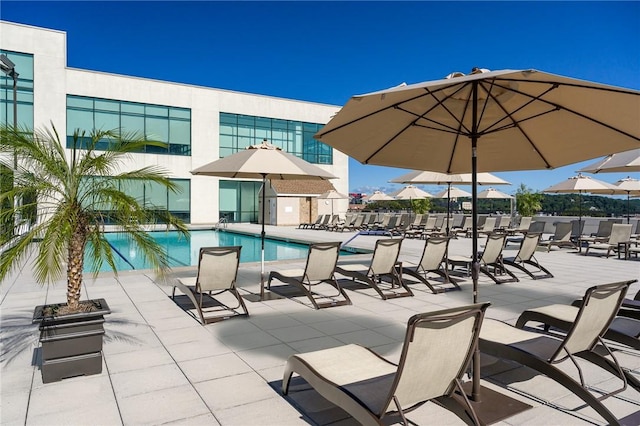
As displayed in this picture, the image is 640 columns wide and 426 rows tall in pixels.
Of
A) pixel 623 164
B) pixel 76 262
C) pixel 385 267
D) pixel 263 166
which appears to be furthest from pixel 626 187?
pixel 76 262

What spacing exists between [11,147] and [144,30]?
21869mm

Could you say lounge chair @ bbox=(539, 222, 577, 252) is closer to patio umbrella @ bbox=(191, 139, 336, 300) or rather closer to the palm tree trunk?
patio umbrella @ bbox=(191, 139, 336, 300)

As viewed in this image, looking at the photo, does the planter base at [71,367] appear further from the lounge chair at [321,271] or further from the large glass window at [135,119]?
the large glass window at [135,119]

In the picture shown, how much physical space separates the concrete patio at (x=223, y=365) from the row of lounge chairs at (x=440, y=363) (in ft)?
0.86

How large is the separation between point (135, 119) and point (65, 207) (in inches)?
1042

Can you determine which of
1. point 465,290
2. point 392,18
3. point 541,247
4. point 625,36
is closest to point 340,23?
point 392,18

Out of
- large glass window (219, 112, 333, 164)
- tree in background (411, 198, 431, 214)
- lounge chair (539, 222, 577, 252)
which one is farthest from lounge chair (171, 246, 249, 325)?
tree in background (411, 198, 431, 214)

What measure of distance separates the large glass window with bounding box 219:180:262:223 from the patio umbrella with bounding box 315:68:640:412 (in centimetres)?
2663

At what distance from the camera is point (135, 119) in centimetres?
2778

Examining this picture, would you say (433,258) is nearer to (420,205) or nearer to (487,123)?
(487,123)

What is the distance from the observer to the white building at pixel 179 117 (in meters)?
24.3

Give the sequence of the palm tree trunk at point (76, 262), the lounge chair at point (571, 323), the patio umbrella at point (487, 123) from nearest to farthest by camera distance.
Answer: the patio umbrella at point (487, 123) → the palm tree trunk at point (76, 262) → the lounge chair at point (571, 323)

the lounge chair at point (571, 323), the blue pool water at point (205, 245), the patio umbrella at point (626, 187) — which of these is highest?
the patio umbrella at point (626, 187)

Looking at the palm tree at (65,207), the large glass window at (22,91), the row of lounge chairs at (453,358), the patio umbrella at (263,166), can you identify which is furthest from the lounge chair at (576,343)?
the large glass window at (22,91)
